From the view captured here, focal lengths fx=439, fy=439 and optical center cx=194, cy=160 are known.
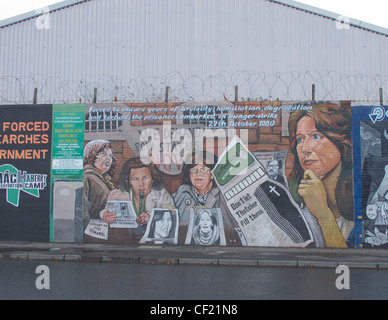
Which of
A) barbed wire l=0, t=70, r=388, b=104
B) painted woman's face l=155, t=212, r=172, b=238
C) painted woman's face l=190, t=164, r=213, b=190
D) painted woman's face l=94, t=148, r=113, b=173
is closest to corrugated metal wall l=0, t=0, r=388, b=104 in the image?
barbed wire l=0, t=70, r=388, b=104

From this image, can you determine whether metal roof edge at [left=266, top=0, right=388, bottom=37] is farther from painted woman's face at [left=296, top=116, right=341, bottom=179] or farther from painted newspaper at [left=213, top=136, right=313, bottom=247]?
painted newspaper at [left=213, top=136, right=313, bottom=247]

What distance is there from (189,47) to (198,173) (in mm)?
9095

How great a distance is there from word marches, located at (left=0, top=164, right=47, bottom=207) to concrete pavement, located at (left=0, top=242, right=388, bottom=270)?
163 cm

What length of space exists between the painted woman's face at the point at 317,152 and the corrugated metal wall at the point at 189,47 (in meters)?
7.11

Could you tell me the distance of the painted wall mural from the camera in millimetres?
12961

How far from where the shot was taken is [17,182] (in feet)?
46.4

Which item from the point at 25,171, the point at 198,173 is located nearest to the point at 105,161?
the point at 25,171

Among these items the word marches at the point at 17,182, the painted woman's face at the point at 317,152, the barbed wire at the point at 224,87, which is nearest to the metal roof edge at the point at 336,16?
the barbed wire at the point at 224,87

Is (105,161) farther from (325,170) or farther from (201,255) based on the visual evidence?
(325,170)

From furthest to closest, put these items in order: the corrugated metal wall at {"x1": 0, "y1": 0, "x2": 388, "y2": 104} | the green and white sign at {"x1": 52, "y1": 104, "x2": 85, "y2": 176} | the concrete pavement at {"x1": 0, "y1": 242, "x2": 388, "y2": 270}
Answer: the corrugated metal wall at {"x1": 0, "y1": 0, "x2": 388, "y2": 104}
the green and white sign at {"x1": 52, "y1": 104, "x2": 85, "y2": 176}
the concrete pavement at {"x1": 0, "y1": 242, "x2": 388, "y2": 270}

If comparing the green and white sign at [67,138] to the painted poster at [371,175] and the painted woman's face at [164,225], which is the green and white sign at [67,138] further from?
the painted poster at [371,175]

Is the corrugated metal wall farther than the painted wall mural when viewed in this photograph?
Yes

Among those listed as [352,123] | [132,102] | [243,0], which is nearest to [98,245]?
[132,102]
